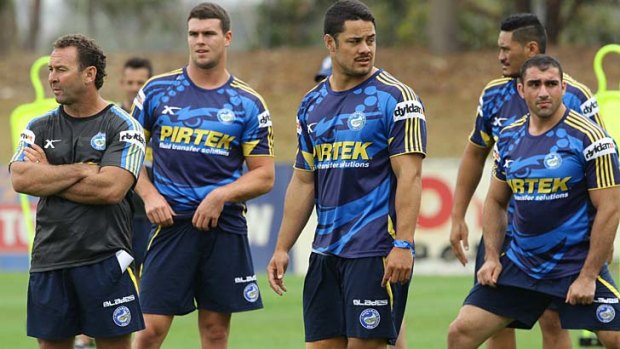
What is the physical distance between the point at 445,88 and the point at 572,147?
864 inches

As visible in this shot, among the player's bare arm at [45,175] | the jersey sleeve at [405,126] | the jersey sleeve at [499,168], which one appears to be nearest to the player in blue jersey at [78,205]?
the player's bare arm at [45,175]

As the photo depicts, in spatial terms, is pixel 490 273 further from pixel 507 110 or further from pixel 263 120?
pixel 263 120

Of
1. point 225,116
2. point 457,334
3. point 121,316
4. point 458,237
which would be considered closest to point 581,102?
point 458,237

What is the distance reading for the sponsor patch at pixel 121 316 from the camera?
7.52 m

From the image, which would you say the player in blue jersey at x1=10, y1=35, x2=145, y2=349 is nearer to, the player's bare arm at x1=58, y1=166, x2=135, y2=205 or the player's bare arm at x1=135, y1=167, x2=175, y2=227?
the player's bare arm at x1=58, y1=166, x2=135, y2=205

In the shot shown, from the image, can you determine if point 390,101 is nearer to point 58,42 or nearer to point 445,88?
point 58,42

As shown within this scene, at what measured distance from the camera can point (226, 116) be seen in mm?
8695

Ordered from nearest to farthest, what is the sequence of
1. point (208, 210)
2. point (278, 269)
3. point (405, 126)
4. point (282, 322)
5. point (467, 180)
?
point (405, 126) < point (278, 269) < point (208, 210) < point (467, 180) < point (282, 322)

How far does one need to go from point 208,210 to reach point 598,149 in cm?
252

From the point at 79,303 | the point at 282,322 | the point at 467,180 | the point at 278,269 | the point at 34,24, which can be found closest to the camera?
the point at 79,303

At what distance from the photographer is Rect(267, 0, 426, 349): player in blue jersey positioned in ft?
24.3

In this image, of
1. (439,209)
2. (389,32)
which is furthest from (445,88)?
(439,209)

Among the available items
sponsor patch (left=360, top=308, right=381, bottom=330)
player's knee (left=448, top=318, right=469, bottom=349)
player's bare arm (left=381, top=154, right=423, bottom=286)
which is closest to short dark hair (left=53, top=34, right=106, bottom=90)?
player's bare arm (left=381, top=154, right=423, bottom=286)

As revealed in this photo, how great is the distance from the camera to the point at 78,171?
739 centimetres
